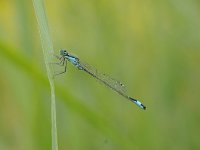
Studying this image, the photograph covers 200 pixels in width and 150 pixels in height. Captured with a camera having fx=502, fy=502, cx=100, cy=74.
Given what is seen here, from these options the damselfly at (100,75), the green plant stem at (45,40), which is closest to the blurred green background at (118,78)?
the damselfly at (100,75)

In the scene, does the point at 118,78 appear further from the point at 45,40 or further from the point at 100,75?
the point at 45,40

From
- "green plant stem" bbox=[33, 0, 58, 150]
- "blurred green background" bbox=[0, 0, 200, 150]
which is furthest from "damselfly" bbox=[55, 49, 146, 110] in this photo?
"green plant stem" bbox=[33, 0, 58, 150]

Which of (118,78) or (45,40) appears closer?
(45,40)

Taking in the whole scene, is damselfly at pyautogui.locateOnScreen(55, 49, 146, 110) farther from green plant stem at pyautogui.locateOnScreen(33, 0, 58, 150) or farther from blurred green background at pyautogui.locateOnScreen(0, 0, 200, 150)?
green plant stem at pyautogui.locateOnScreen(33, 0, 58, 150)

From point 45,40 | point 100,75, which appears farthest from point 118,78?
point 45,40

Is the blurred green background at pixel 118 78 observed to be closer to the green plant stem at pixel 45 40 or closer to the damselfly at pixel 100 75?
the damselfly at pixel 100 75

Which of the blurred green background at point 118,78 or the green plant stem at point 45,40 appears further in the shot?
the blurred green background at point 118,78

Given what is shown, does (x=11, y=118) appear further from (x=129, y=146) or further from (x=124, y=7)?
(x=129, y=146)

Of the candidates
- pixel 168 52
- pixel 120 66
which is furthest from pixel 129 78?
pixel 168 52

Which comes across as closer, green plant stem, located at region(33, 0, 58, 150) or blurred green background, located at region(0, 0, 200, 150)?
green plant stem, located at region(33, 0, 58, 150)

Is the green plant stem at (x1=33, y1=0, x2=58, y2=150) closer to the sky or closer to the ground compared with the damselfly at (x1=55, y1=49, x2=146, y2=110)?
closer to the ground
